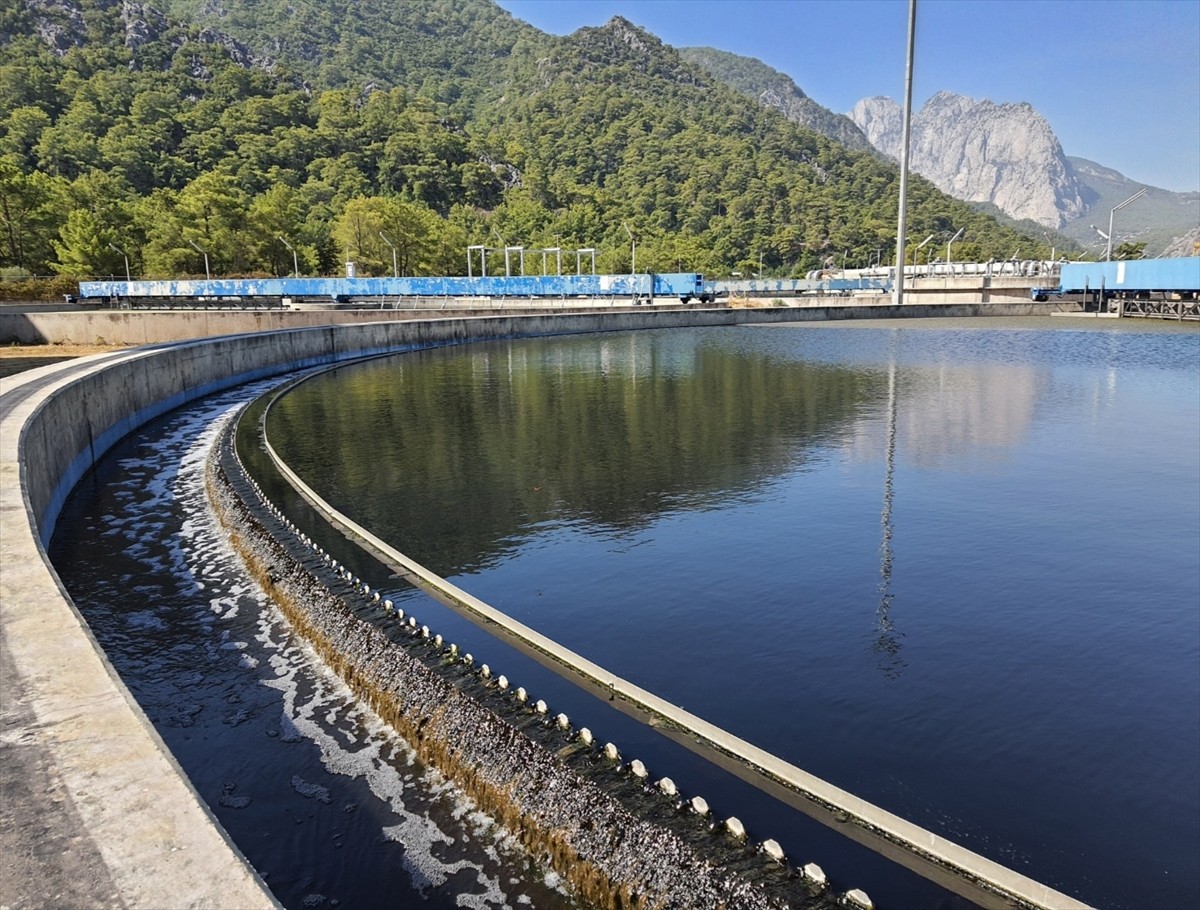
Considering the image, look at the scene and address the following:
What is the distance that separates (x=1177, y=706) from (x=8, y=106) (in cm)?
22525

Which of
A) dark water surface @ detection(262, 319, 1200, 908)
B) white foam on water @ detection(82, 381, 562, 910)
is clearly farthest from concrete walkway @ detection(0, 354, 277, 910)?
dark water surface @ detection(262, 319, 1200, 908)

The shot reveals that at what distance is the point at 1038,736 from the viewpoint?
7105 mm

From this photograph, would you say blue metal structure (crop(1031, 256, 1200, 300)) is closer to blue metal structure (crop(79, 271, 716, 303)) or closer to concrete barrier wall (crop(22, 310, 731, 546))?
blue metal structure (crop(79, 271, 716, 303))

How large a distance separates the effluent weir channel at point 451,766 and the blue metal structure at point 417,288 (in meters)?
69.1

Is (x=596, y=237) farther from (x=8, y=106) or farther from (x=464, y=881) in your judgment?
(x=464, y=881)

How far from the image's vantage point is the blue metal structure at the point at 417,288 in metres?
76.1

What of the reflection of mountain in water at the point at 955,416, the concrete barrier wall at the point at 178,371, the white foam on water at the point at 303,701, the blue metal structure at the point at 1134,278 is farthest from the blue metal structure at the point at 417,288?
the white foam on water at the point at 303,701

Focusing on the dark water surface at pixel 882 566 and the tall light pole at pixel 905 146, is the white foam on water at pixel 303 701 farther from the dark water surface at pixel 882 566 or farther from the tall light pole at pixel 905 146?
the tall light pole at pixel 905 146

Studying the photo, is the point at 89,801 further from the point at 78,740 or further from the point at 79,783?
the point at 78,740

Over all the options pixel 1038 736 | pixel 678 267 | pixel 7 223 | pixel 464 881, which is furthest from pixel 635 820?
pixel 678 267

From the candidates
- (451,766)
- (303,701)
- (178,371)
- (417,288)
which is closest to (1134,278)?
(417,288)

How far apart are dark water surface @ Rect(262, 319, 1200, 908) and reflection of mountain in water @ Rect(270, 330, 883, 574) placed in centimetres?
11

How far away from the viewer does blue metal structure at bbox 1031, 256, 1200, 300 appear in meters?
61.9

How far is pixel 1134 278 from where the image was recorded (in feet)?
222
